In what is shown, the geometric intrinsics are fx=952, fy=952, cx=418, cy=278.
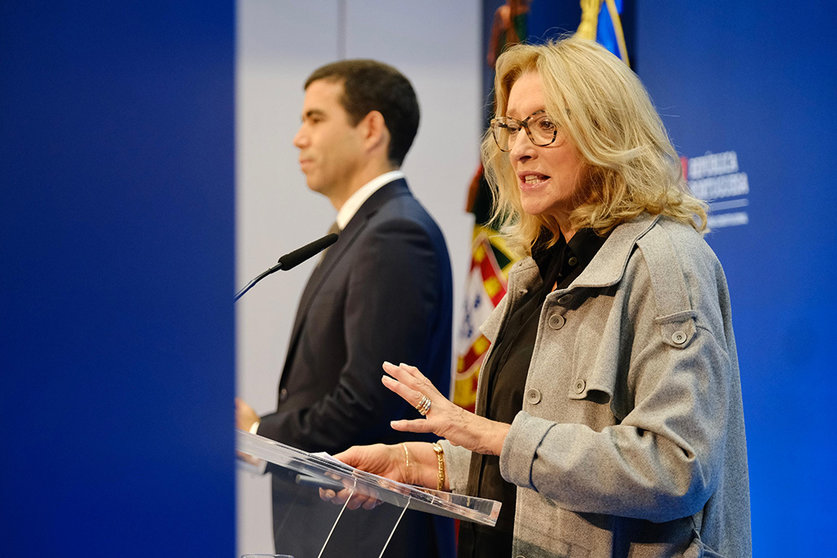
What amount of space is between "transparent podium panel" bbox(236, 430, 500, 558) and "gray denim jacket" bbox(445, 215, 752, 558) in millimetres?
165

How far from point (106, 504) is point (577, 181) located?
50.3 inches

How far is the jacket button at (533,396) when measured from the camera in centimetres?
167

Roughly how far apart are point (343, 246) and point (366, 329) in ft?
1.19

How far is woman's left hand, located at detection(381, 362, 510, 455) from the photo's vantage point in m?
1.57

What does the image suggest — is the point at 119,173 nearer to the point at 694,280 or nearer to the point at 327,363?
the point at 694,280

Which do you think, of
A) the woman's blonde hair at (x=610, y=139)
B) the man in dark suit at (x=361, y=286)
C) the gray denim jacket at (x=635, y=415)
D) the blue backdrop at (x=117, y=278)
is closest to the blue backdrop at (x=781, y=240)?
the man in dark suit at (x=361, y=286)

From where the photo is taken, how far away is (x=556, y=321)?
1.71m

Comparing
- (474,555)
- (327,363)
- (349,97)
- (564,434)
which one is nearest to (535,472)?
(564,434)

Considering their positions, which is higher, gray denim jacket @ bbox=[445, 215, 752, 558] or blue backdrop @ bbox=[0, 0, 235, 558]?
blue backdrop @ bbox=[0, 0, 235, 558]

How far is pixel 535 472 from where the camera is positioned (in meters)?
1.50

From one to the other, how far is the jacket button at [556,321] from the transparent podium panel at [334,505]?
39 cm

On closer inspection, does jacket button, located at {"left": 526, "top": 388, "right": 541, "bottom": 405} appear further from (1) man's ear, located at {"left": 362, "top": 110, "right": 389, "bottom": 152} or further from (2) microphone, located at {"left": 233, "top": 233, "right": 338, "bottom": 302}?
(1) man's ear, located at {"left": 362, "top": 110, "right": 389, "bottom": 152}

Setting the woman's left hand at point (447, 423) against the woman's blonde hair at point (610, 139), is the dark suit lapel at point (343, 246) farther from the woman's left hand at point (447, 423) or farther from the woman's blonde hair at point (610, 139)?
the woman's left hand at point (447, 423)

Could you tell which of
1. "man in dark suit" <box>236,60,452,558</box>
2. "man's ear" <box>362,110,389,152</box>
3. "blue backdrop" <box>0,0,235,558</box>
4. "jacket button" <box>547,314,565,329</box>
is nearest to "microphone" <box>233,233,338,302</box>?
"jacket button" <box>547,314,565,329</box>
